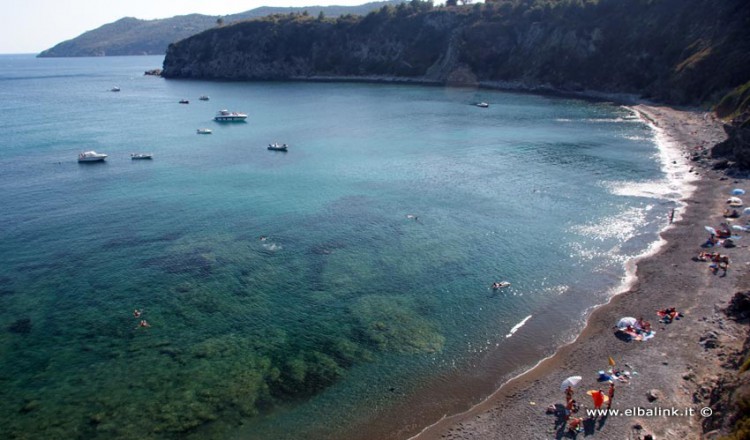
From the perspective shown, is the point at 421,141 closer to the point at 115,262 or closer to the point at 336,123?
the point at 336,123

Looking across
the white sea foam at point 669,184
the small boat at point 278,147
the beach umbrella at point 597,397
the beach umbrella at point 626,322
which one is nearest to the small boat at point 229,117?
the small boat at point 278,147

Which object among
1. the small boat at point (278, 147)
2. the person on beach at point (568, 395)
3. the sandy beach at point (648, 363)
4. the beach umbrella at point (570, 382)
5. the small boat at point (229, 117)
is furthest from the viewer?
the small boat at point (229, 117)

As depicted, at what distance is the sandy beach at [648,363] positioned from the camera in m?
32.8

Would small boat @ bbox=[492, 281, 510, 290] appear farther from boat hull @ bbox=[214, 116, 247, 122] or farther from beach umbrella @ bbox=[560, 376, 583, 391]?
boat hull @ bbox=[214, 116, 247, 122]

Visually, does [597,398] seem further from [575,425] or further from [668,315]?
[668,315]

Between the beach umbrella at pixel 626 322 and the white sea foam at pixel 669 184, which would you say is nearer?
the beach umbrella at pixel 626 322

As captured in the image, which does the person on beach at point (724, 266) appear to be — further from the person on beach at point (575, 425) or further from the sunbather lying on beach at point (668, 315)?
the person on beach at point (575, 425)

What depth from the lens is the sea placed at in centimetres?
3703

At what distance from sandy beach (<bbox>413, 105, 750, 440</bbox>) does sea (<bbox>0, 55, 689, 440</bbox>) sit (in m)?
1.84

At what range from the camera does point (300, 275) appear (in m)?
54.7

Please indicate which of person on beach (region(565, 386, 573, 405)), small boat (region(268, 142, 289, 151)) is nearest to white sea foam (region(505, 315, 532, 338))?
person on beach (region(565, 386, 573, 405))

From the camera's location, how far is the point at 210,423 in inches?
1369

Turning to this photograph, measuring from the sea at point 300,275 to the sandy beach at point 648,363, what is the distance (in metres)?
1.84

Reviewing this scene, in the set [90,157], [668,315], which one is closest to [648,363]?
[668,315]
